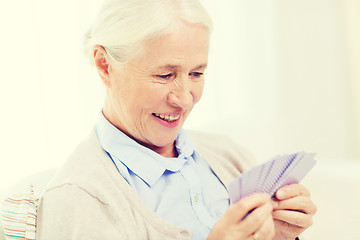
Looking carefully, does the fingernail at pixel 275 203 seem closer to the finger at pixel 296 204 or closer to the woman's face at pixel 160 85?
the finger at pixel 296 204

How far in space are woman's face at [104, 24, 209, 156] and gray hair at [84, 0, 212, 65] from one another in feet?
0.08

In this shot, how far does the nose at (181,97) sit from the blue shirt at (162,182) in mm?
186

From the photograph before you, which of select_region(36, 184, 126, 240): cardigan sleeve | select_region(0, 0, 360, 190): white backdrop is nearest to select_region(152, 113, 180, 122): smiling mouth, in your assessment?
select_region(36, 184, 126, 240): cardigan sleeve

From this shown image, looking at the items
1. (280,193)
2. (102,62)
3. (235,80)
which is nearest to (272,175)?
(280,193)

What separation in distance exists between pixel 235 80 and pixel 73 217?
2.26m

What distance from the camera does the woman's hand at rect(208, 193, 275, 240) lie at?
114 cm

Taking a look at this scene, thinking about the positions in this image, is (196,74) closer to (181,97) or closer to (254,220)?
(181,97)

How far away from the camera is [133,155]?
138 cm

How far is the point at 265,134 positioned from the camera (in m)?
2.17

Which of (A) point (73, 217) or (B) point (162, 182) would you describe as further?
(B) point (162, 182)

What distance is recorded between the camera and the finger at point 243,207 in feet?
3.72

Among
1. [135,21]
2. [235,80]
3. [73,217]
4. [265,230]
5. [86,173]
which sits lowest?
[73,217]

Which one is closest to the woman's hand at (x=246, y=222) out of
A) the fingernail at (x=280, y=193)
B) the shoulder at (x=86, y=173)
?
the fingernail at (x=280, y=193)

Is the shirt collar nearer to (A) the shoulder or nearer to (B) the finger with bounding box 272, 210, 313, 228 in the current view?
(A) the shoulder
